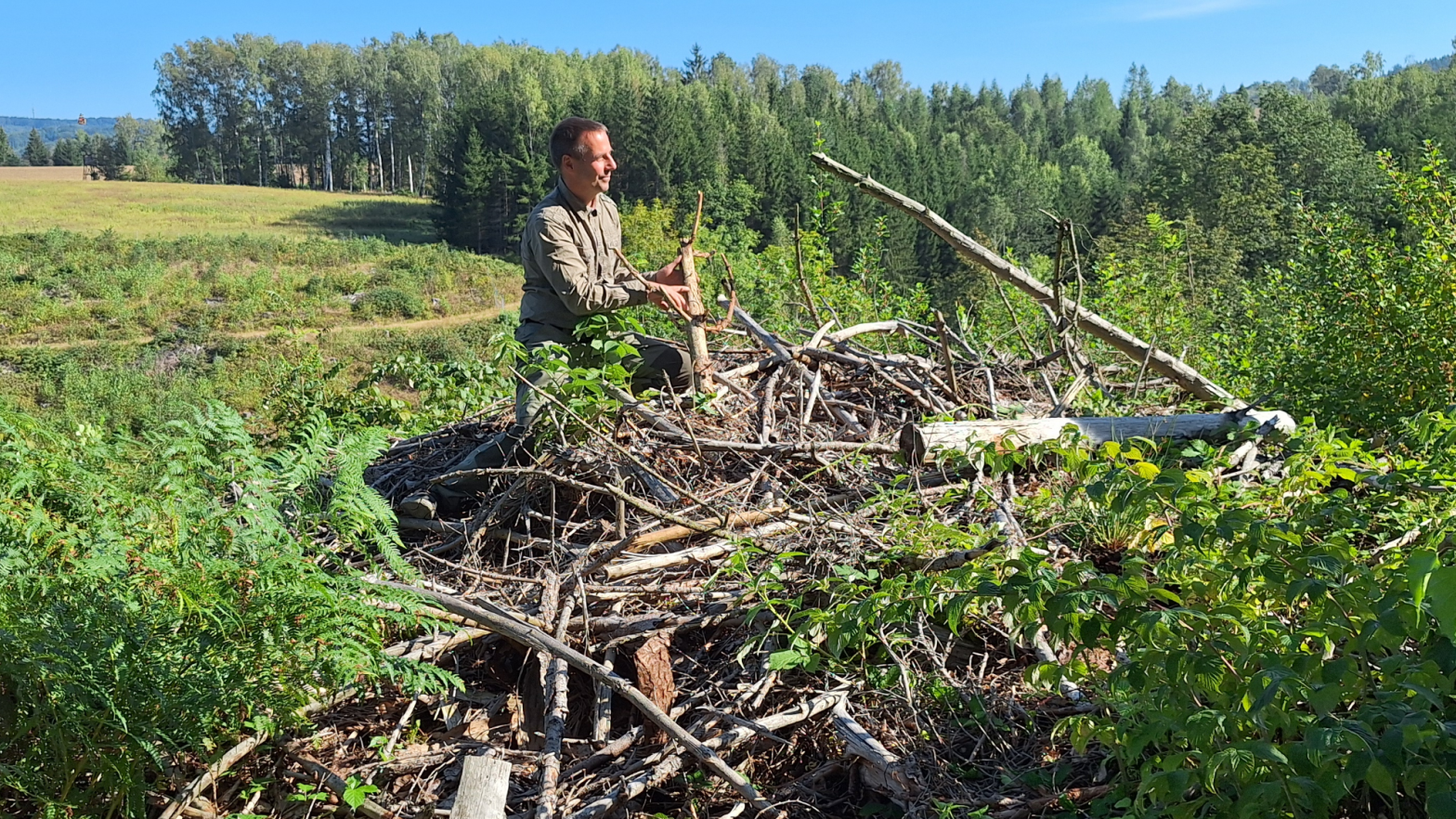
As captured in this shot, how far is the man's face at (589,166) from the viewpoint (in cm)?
485

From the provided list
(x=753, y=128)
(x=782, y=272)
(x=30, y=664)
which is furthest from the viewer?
(x=753, y=128)

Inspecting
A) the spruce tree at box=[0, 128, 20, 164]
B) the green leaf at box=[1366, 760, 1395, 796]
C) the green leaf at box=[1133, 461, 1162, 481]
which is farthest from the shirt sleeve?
the spruce tree at box=[0, 128, 20, 164]

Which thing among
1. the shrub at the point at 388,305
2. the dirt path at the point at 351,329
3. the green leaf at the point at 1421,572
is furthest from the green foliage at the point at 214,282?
the green leaf at the point at 1421,572

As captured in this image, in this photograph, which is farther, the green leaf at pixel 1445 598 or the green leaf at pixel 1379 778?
the green leaf at pixel 1379 778

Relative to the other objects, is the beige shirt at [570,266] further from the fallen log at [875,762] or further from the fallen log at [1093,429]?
the fallen log at [875,762]

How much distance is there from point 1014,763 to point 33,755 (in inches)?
110

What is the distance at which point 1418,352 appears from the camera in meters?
6.64

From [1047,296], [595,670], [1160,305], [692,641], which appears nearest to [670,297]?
[692,641]

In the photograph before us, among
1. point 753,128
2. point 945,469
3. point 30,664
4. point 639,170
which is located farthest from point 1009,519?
point 753,128

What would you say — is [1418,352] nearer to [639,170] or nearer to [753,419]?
[753,419]

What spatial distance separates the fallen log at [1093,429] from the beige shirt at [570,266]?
59.5 inches

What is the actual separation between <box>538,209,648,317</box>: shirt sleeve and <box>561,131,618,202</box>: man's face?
0.82 feet

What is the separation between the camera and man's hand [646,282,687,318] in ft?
15.6

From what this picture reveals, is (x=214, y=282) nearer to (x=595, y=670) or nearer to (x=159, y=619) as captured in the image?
(x=159, y=619)
